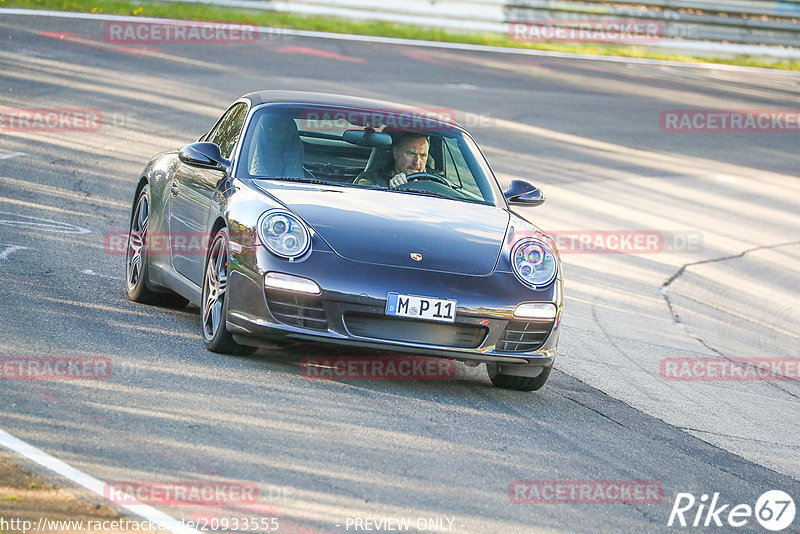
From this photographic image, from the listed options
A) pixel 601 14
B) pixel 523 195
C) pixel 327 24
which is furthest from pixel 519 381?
pixel 601 14

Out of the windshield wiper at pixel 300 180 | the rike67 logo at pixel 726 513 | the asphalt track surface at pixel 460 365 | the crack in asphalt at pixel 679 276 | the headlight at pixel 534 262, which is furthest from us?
the crack in asphalt at pixel 679 276

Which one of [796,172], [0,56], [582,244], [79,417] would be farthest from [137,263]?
[796,172]

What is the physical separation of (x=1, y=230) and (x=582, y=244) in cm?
610

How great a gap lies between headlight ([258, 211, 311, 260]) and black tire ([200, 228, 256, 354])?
1.03 ft

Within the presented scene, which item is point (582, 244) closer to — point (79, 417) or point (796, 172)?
point (796, 172)

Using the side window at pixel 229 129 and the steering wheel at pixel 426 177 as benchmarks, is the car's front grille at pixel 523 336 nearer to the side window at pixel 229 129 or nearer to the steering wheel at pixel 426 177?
the steering wheel at pixel 426 177

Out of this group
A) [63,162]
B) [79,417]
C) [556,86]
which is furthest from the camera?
[556,86]

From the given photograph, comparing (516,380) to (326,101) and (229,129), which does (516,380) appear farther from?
(229,129)

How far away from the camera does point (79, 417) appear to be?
5289 millimetres

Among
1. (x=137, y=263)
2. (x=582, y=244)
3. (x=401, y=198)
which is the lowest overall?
(x=582, y=244)

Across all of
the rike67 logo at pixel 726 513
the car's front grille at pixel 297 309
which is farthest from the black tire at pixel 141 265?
the rike67 logo at pixel 726 513

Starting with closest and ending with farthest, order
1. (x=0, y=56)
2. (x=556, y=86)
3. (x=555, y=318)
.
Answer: (x=555, y=318), (x=0, y=56), (x=556, y=86)

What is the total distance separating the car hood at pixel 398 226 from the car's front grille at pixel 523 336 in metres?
0.33

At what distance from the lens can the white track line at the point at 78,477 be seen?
424 cm
